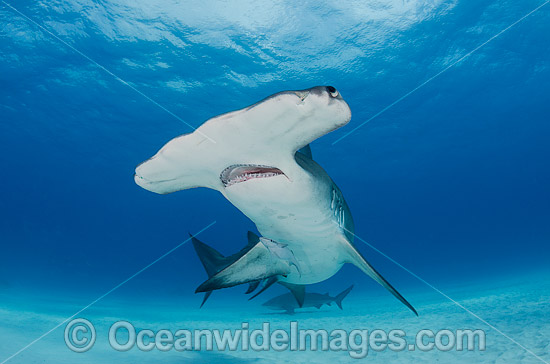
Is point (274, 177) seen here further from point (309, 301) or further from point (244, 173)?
point (309, 301)

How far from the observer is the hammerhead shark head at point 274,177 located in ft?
6.66

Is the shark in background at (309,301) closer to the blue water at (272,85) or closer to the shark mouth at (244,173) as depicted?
the blue water at (272,85)

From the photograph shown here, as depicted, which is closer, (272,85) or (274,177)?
(274,177)

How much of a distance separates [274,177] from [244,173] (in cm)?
32

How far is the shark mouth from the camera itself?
275 cm

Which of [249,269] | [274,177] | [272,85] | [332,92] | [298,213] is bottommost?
[249,269]

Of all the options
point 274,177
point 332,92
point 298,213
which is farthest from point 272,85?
point 332,92

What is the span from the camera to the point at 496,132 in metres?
31.4

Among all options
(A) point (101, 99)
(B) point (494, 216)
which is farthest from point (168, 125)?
(B) point (494, 216)

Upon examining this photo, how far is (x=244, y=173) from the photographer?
2.85m

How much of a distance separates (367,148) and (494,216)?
84.6m

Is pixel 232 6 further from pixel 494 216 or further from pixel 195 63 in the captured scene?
pixel 494 216

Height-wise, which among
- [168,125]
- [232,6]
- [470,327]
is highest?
[168,125]

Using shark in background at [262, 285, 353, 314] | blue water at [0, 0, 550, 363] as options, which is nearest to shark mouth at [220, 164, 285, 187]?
blue water at [0, 0, 550, 363]
